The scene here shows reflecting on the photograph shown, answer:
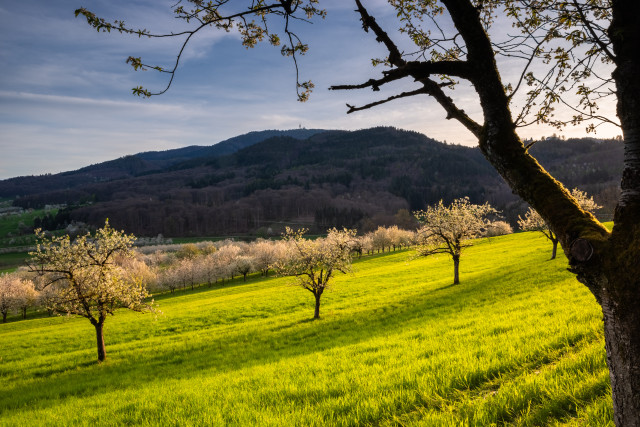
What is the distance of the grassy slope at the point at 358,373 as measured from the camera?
604cm

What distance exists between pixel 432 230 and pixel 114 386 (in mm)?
30265

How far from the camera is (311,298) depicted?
41719mm

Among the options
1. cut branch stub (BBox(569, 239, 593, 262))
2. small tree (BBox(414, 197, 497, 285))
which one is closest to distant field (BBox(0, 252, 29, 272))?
small tree (BBox(414, 197, 497, 285))

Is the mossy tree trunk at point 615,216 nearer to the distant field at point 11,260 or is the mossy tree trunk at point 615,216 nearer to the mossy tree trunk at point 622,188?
the mossy tree trunk at point 622,188

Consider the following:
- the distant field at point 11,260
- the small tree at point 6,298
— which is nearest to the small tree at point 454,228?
the small tree at point 6,298

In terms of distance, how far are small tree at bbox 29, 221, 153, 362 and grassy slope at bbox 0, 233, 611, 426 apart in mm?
3685

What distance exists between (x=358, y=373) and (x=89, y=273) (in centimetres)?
1967

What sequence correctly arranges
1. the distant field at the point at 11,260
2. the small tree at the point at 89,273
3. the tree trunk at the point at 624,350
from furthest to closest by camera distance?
1. the distant field at the point at 11,260
2. the small tree at the point at 89,273
3. the tree trunk at the point at 624,350

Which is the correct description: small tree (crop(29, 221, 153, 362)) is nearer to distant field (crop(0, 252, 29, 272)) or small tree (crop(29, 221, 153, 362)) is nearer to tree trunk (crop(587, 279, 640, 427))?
tree trunk (crop(587, 279, 640, 427))

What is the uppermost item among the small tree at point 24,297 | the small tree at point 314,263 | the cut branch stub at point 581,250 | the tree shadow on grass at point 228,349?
the cut branch stub at point 581,250

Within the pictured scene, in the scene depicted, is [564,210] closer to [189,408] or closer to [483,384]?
[483,384]

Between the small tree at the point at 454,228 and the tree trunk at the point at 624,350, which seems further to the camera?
the small tree at the point at 454,228

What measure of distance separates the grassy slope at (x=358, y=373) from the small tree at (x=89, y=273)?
3685 millimetres

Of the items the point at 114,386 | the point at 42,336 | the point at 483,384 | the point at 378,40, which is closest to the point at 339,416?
the point at 483,384
